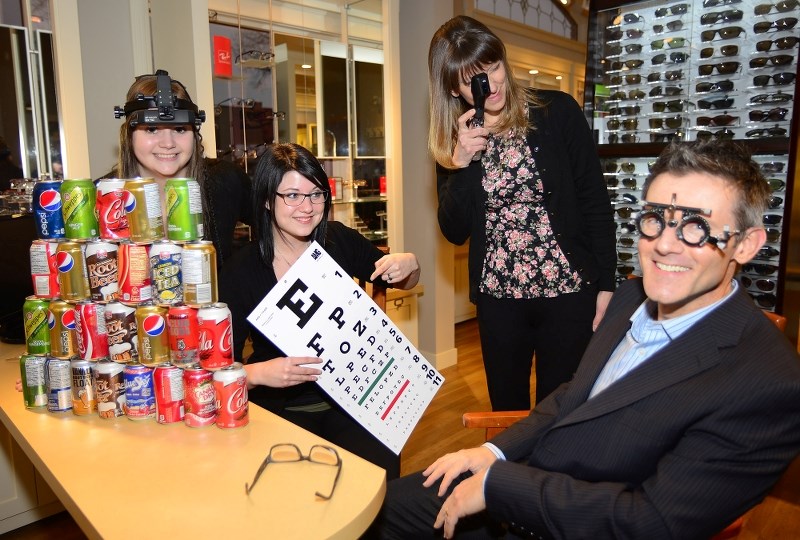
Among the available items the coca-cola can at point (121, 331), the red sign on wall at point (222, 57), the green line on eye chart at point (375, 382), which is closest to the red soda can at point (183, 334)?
the coca-cola can at point (121, 331)

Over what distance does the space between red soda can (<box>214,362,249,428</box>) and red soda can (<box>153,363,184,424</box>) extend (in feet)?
0.29

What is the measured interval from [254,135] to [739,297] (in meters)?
2.74

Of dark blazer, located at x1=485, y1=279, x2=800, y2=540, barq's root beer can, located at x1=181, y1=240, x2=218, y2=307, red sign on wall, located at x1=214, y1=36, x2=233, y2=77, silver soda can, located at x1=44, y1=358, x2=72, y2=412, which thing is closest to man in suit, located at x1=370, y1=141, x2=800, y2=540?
dark blazer, located at x1=485, y1=279, x2=800, y2=540

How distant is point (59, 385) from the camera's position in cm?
134

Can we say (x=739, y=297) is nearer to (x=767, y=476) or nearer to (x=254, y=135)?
(x=767, y=476)

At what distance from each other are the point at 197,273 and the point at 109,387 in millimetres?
352

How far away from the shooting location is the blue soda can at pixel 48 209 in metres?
1.34

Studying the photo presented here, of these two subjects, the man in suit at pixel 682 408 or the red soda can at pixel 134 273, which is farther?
the red soda can at pixel 134 273

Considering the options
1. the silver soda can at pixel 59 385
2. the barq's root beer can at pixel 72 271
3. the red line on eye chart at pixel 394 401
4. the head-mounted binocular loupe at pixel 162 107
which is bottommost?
the red line on eye chart at pixel 394 401

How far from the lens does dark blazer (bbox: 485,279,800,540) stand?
0.95 metres

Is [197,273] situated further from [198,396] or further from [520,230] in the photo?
[520,230]

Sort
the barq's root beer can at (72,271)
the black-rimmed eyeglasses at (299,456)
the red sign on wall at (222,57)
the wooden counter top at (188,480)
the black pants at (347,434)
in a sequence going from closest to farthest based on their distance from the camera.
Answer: the wooden counter top at (188,480) < the black-rimmed eyeglasses at (299,456) < the barq's root beer can at (72,271) < the black pants at (347,434) < the red sign on wall at (222,57)

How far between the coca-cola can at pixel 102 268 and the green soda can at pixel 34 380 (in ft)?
0.85

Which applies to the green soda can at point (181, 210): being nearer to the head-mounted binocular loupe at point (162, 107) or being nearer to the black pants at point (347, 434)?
the head-mounted binocular loupe at point (162, 107)
